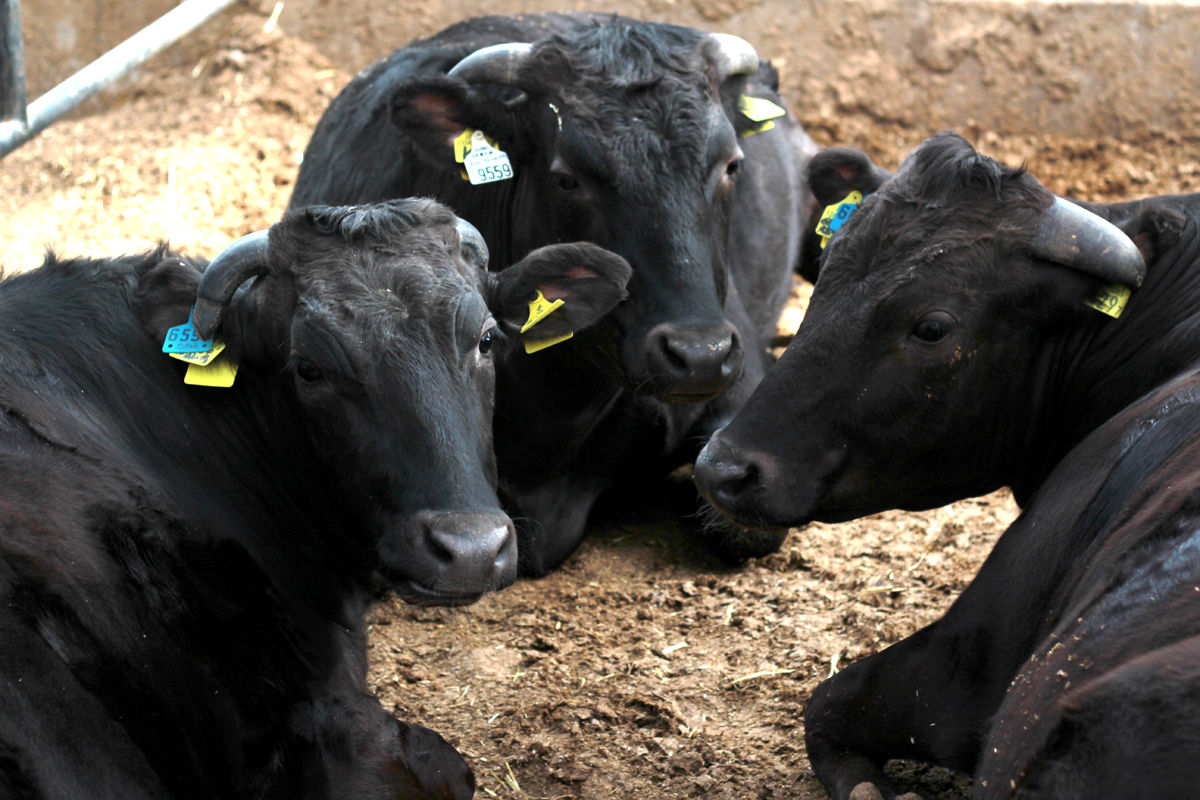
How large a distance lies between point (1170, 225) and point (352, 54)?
24.4 ft

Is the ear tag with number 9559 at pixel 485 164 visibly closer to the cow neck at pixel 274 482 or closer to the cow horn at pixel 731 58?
the cow horn at pixel 731 58

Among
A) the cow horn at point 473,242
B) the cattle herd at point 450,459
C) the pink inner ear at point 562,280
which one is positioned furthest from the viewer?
the pink inner ear at point 562,280

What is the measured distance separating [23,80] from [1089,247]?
4.87 metres

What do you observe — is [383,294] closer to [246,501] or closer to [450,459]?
[450,459]

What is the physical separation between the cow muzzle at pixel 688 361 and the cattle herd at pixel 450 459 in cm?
1

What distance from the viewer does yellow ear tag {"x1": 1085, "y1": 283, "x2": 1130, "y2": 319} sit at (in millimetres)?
3773

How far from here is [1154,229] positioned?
3889 millimetres

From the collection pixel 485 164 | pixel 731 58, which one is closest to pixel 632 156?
pixel 485 164

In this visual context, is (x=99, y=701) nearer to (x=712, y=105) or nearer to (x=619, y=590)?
(x=619, y=590)

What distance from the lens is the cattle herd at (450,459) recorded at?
10.1 feet

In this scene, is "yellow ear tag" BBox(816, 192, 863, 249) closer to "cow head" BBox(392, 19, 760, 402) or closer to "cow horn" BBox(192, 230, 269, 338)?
"cow head" BBox(392, 19, 760, 402)

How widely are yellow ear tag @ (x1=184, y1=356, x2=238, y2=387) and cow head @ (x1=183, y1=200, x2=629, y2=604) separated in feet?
0.15

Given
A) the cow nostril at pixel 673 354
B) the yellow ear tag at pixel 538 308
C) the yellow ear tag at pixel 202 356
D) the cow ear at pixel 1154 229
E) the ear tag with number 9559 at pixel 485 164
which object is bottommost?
the cow nostril at pixel 673 354

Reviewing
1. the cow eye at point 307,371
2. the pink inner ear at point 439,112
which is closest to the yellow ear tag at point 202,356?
the cow eye at point 307,371
